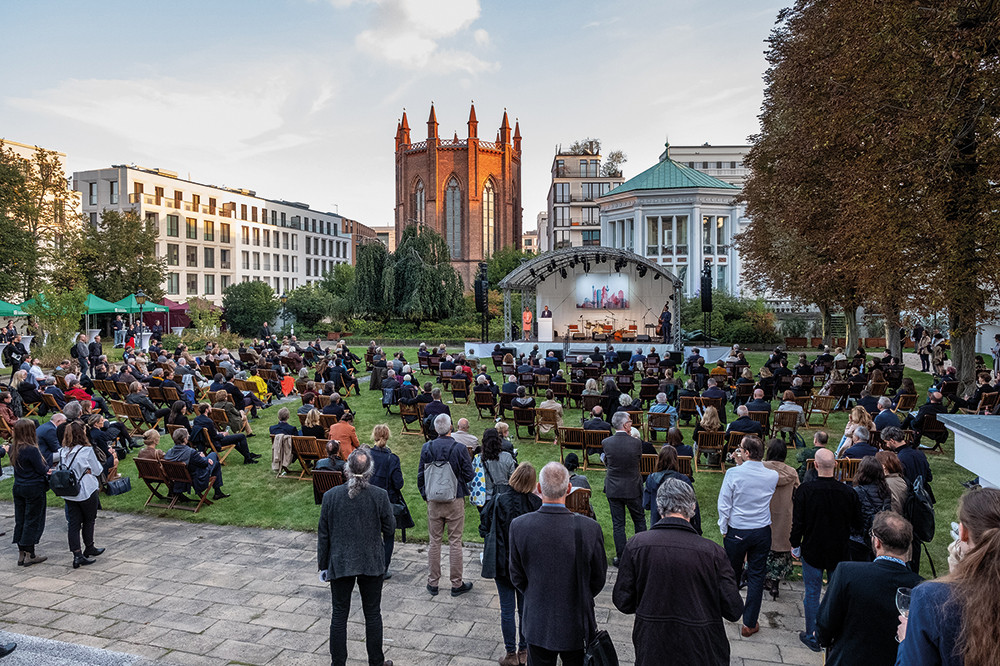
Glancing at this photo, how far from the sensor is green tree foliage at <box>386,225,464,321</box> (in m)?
34.8

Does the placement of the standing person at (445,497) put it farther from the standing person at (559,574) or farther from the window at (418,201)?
the window at (418,201)

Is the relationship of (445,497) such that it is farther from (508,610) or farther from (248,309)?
(248,309)

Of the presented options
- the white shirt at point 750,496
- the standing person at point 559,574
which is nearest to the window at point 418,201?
the white shirt at point 750,496

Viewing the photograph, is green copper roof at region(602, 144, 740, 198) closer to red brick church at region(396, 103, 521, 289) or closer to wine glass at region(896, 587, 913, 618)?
red brick church at region(396, 103, 521, 289)

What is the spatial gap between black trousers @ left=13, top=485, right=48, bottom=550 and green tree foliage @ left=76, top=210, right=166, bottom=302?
33190 millimetres

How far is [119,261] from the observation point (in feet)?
120

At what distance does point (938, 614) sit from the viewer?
6.75 ft

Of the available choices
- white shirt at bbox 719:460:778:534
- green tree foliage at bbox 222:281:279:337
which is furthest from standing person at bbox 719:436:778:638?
green tree foliage at bbox 222:281:279:337

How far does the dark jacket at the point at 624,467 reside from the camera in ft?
19.3

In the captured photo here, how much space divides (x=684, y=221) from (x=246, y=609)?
129 feet

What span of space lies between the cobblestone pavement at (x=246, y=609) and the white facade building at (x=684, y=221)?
118ft

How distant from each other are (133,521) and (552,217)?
57.2m

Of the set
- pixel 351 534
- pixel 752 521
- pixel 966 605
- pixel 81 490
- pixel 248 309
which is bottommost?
pixel 81 490

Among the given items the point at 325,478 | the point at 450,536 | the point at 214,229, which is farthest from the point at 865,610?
the point at 214,229
